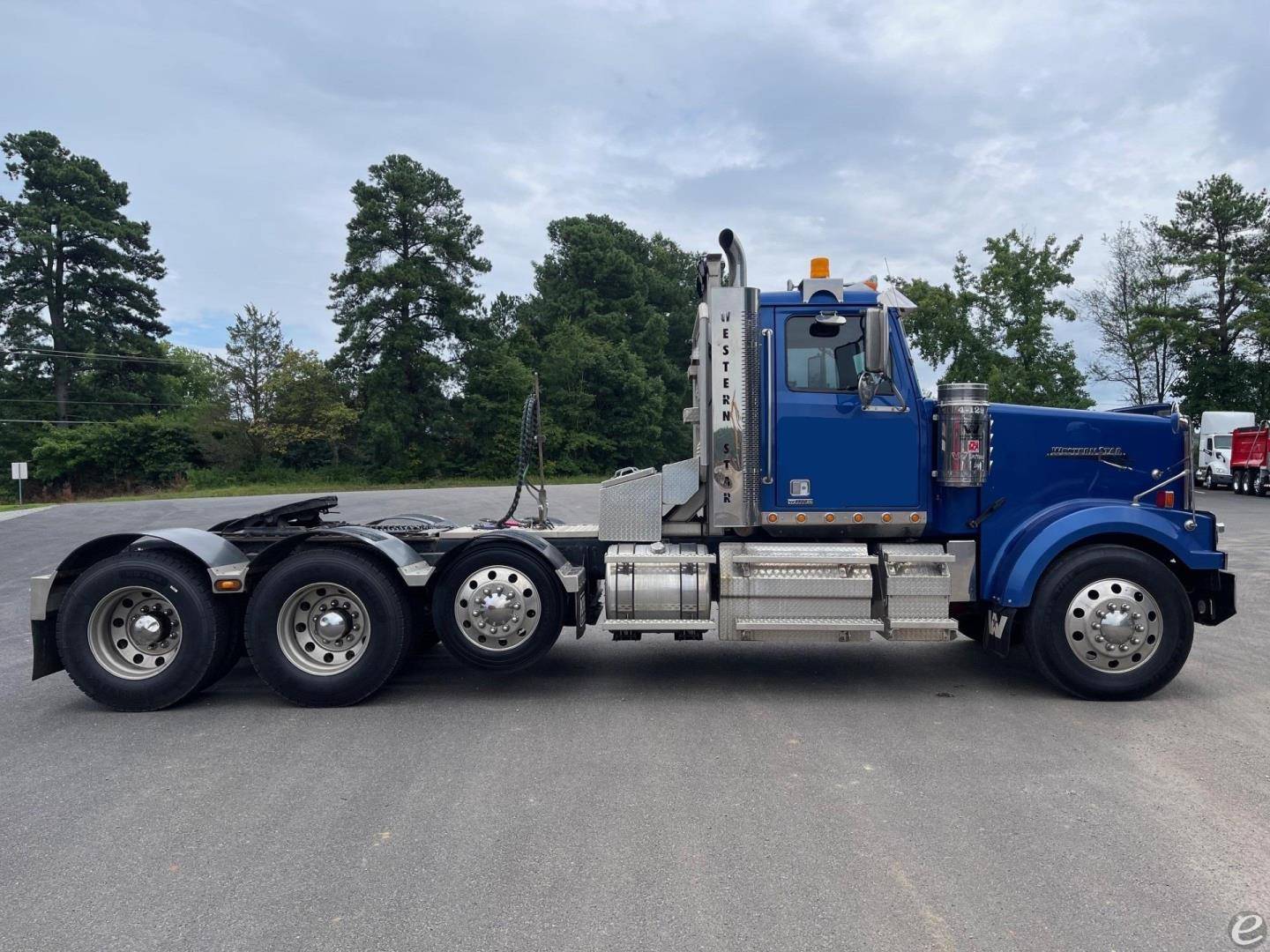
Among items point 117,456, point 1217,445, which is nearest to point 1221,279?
point 1217,445

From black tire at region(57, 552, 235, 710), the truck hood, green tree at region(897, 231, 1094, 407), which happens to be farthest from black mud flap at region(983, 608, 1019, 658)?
green tree at region(897, 231, 1094, 407)

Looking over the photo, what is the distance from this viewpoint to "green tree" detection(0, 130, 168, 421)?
177 feet

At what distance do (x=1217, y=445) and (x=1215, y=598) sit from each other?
115 ft

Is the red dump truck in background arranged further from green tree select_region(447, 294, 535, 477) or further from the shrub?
the shrub

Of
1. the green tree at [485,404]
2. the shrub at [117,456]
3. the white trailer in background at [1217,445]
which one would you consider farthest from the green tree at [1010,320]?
the shrub at [117,456]

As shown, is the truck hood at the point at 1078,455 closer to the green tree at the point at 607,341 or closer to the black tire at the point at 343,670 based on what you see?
the black tire at the point at 343,670

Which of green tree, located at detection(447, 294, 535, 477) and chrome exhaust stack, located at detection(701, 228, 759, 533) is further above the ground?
green tree, located at detection(447, 294, 535, 477)

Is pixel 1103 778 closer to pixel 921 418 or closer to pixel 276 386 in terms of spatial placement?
pixel 921 418

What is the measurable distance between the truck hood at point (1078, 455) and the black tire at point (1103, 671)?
666mm

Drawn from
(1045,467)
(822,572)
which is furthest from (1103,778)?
(1045,467)

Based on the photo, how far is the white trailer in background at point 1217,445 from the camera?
3505 cm

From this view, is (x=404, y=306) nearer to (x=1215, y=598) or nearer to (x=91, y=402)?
(x=91, y=402)

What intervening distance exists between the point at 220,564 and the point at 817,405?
438 centimetres

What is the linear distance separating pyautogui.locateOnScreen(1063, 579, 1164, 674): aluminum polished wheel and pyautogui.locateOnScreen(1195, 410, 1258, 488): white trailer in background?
33.7 metres
